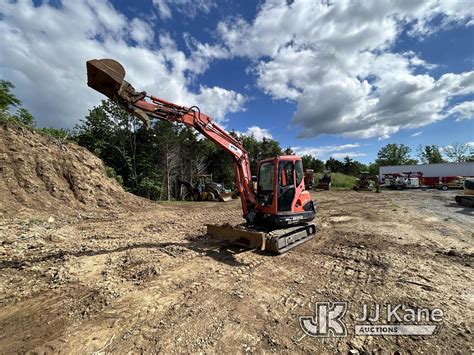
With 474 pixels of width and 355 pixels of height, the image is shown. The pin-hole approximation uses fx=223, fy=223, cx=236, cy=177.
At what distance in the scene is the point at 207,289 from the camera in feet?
12.5

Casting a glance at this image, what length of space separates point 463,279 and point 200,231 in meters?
6.59

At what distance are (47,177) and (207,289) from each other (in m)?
10.5

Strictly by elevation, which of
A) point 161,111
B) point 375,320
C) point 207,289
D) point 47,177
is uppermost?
point 161,111

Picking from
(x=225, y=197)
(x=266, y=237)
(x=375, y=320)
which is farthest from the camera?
(x=225, y=197)

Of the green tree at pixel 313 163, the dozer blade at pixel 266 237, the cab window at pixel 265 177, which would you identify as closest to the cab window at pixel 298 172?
the cab window at pixel 265 177

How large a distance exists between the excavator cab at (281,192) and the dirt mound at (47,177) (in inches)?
341

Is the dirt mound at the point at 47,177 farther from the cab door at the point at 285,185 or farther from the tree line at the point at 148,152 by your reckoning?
the cab door at the point at 285,185

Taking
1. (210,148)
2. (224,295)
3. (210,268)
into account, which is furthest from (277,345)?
(210,148)

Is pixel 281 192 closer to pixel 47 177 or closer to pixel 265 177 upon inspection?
pixel 265 177

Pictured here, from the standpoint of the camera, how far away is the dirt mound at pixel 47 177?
905 cm

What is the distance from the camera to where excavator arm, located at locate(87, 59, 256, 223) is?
4.01 m

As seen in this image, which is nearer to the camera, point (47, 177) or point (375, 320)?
point (375, 320)

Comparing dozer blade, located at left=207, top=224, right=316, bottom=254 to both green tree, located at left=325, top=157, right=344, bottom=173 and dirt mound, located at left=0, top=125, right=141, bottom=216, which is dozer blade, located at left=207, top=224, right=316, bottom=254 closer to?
dirt mound, located at left=0, top=125, right=141, bottom=216

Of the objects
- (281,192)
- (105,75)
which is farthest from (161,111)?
(281,192)
